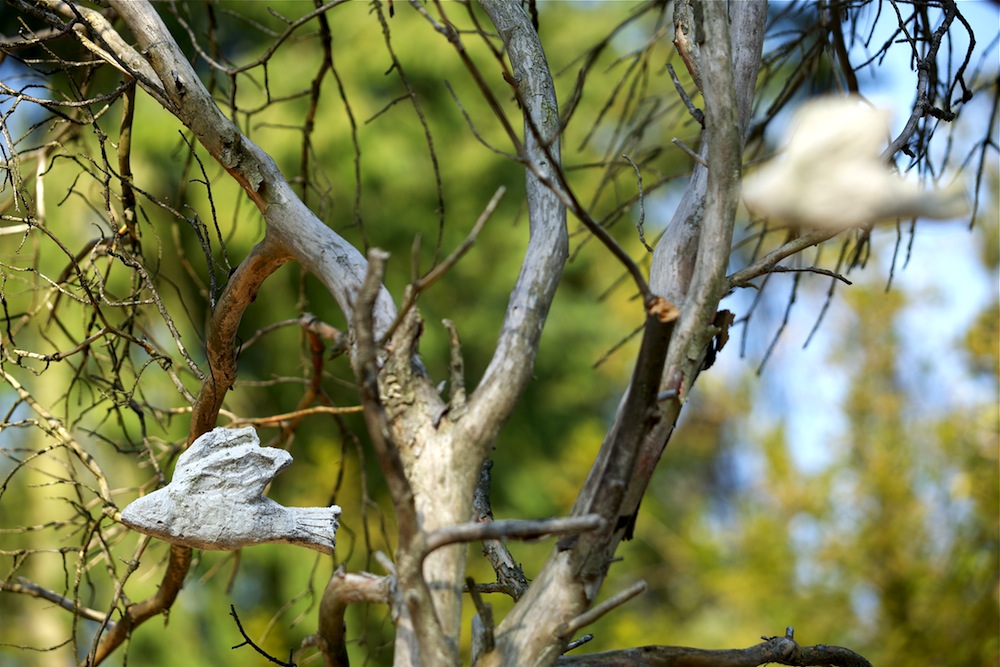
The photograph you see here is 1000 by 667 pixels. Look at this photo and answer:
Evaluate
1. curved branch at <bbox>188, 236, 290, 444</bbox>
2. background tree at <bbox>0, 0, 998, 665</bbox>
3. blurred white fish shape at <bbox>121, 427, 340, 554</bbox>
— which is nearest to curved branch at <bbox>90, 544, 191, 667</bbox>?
background tree at <bbox>0, 0, 998, 665</bbox>

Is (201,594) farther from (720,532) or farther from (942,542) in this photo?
(942,542)

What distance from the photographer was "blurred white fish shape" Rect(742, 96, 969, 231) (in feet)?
2.31

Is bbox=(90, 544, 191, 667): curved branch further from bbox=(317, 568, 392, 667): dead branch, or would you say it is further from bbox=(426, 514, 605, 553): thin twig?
bbox=(426, 514, 605, 553): thin twig

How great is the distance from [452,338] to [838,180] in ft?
1.08

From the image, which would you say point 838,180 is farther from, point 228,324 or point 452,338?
point 228,324

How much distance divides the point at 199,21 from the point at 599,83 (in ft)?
8.51

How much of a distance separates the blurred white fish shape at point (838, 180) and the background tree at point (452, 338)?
8 cm

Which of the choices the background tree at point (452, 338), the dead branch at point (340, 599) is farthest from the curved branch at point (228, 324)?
the dead branch at point (340, 599)

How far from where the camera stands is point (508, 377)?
775mm

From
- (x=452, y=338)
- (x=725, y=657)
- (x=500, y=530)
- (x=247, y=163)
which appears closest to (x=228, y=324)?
(x=247, y=163)

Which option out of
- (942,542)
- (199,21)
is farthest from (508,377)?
(199,21)

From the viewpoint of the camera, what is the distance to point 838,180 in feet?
2.34

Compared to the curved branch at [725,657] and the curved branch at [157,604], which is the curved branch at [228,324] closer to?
the curved branch at [157,604]

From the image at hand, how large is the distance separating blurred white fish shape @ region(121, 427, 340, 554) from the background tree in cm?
6
